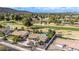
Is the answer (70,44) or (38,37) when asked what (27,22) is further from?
(70,44)

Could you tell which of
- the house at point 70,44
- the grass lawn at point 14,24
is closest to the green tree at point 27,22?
the grass lawn at point 14,24

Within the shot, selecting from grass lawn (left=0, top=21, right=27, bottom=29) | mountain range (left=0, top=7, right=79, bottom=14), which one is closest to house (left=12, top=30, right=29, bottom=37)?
grass lawn (left=0, top=21, right=27, bottom=29)

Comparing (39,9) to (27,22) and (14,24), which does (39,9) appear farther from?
(14,24)

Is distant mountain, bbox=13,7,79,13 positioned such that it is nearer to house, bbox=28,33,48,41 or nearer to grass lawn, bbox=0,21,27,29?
grass lawn, bbox=0,21,27,29

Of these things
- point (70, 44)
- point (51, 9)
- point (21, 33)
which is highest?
point (51, 9)

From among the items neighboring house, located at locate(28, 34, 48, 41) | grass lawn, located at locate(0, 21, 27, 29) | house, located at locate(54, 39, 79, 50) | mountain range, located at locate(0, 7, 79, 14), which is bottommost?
house, located at locate(54, 39, 79, 50)

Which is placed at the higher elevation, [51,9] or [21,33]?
[51,9]

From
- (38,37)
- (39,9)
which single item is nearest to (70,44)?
(38,37)

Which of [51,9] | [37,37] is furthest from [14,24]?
[51,9]

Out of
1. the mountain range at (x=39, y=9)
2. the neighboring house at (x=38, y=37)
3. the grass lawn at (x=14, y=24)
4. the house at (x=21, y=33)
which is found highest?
the mountain range at (x=39, y=9)

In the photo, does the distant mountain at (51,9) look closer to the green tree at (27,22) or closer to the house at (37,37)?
the green tree at (27,22)
